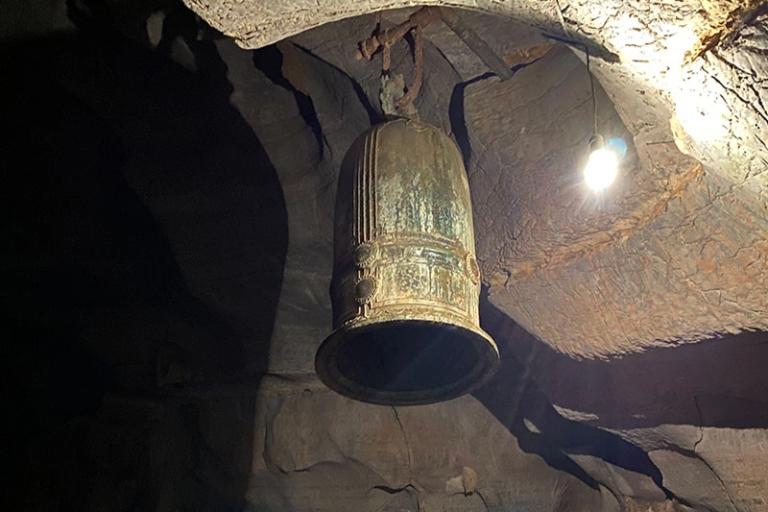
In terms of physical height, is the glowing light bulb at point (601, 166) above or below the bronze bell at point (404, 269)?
above

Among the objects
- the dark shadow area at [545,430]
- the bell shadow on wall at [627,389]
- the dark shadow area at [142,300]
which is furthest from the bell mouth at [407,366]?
the dark shadow area at [142,300]

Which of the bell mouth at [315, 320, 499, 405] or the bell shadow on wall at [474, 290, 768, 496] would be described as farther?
the bell shadow on wall at [474, 290, 768, 496]

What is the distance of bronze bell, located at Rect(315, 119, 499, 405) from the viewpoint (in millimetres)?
1735

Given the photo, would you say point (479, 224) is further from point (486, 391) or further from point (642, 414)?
point (486, 391)

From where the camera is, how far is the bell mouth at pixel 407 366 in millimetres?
1990

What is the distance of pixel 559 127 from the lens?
7.86 feet

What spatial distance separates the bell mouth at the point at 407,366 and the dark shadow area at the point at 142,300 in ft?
6.00

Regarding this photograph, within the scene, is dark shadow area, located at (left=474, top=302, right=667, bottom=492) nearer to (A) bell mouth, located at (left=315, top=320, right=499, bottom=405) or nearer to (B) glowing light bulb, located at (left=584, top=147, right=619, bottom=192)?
(A) bell mouth, located at (left=315, top=320, right=499, bottom=405)

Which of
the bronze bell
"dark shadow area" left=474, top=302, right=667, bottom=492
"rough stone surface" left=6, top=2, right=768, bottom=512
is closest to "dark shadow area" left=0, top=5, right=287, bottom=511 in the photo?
"rough stone surface" left=6, top=2, right=768, bottom=512

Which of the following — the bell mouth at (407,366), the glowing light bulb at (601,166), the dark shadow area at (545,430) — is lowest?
the dark shadow area at (545,430)

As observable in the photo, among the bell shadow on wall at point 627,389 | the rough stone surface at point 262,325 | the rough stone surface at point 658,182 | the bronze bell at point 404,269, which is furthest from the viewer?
the rough stone surface at point 262,325

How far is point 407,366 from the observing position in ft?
7.09

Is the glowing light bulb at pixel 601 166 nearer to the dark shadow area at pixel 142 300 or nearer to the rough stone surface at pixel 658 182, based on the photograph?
the rough stone surface at pixel 658 182

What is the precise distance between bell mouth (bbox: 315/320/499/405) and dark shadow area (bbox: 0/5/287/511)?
1827 mm
